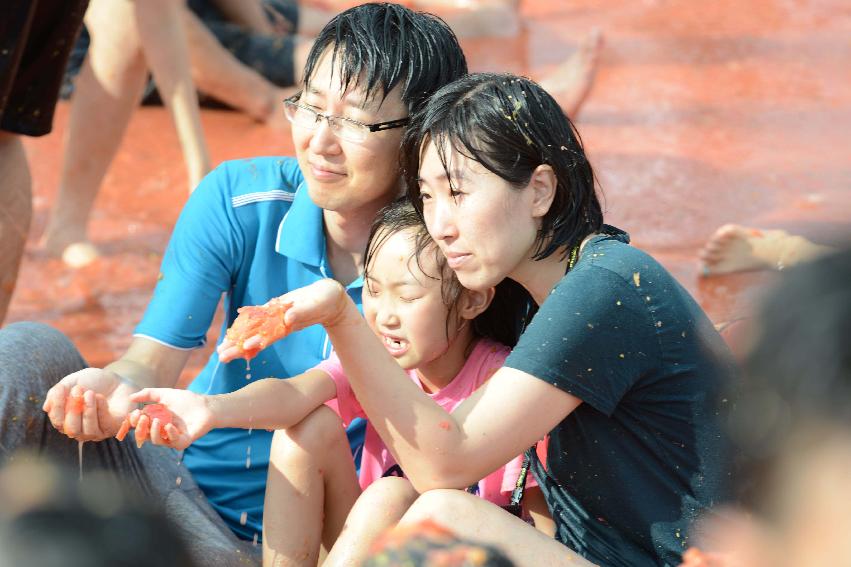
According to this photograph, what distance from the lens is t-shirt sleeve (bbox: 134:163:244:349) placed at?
9.18 feet

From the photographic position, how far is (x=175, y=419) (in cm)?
235

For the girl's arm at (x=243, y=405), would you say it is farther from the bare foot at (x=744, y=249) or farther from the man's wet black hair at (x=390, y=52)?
the bare foot at (x=744, y=249)

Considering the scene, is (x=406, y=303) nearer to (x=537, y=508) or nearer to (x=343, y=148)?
(x=343, y=148)

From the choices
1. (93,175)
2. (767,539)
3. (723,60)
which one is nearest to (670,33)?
(723,60)

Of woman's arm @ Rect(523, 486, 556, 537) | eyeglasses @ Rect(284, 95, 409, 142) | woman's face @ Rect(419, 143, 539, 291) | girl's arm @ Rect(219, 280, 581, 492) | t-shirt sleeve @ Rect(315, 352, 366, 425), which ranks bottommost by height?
woman's arm @ Rect(523, 486, 556, 537)

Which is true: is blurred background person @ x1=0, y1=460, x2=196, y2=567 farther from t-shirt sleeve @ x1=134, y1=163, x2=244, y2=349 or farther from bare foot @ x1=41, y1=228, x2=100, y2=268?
bare foot @ x1=41, y1=228, x2=100, y2=268

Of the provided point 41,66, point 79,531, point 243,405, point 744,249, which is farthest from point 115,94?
point 79,531

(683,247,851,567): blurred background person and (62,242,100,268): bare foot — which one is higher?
(683,247,851,567): blurred background person

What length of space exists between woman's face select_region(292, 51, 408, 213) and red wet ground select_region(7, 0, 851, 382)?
174cm

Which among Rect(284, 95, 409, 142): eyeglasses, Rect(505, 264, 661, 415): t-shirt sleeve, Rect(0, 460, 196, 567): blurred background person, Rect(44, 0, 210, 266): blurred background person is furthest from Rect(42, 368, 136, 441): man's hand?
Rect(44, 0, 210, 266): blurred background person

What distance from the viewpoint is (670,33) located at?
7.48 meters

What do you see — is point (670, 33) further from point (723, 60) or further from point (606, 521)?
point (606, 521)

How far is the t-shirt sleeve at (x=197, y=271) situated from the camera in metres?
2.80

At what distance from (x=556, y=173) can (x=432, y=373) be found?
0.58 metres
